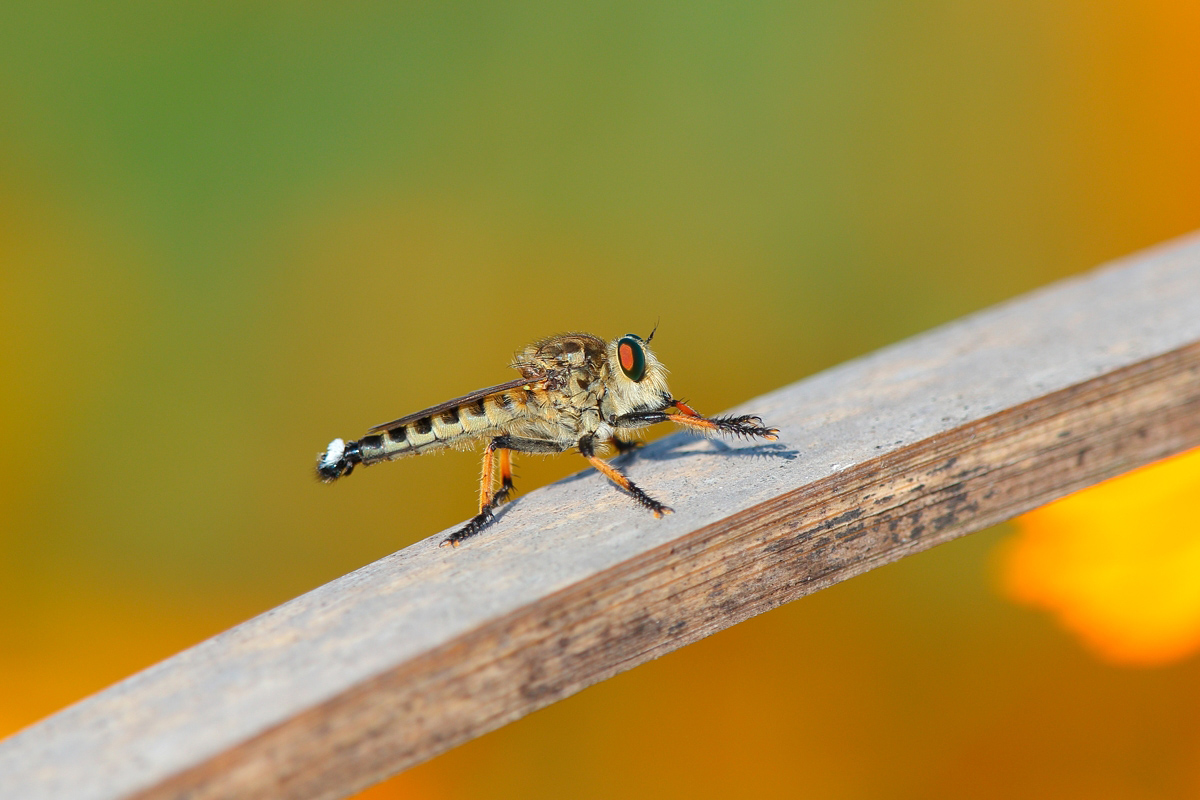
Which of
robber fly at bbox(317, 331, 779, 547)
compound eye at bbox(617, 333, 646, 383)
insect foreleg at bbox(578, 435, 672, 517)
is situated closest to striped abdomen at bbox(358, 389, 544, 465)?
robber fly at bbox(317, 331, 779, 547)

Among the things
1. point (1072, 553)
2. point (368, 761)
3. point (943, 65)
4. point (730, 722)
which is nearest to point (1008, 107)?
point (943, 65)

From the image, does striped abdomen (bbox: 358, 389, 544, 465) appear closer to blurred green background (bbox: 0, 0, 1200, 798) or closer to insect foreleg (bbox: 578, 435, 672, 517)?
insect foreleg (bbox: 578, 435, 672, 517)

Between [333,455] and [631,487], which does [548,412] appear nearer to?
[333,455]

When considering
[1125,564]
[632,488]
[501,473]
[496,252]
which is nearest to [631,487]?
[632,488]

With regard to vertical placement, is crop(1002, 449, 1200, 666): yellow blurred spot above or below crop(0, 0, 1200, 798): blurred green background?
below

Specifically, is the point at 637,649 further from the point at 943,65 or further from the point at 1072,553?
the point at 943,65

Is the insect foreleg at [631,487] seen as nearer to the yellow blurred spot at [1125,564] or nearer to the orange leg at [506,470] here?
the orange leg at [506,470]

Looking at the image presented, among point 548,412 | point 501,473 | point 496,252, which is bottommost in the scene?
point 501,473
